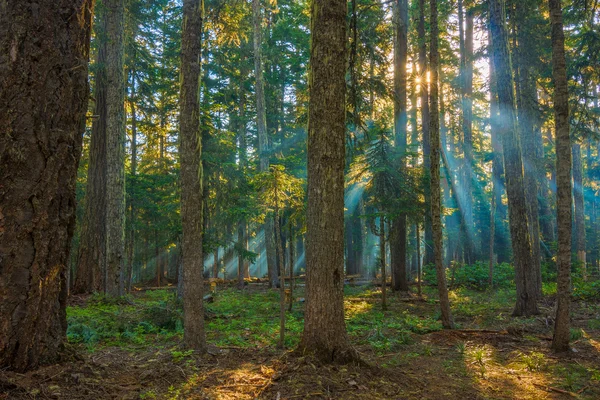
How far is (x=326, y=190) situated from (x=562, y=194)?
4273mm

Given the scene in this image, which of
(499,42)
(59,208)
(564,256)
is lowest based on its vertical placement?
(564,256)

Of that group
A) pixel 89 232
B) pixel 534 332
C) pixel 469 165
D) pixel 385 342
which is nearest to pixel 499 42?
pixel 534 332

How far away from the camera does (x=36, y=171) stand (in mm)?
3518

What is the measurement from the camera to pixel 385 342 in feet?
24.0

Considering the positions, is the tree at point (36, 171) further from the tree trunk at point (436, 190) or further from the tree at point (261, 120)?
the tree at point (261, 120)

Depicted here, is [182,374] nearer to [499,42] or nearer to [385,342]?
[385,342]

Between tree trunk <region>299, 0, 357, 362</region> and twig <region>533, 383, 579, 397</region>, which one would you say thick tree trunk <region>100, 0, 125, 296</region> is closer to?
tree trunk <region>299, 0, 357, 362</region>

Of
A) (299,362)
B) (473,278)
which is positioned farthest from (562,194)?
(473,278)

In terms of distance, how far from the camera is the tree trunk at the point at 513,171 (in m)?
10.0

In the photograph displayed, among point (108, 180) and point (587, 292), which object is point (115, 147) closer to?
point (108, 180)

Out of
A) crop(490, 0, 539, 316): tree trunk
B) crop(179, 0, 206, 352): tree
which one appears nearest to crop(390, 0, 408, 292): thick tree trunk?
crop(490, 0, 539, 316): tree trunk

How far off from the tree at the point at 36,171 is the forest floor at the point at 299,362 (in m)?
0.40

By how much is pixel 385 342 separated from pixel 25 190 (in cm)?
640

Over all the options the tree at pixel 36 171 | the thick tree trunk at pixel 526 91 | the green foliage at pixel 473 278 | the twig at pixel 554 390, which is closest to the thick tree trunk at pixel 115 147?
the tree at pixel 36 171
